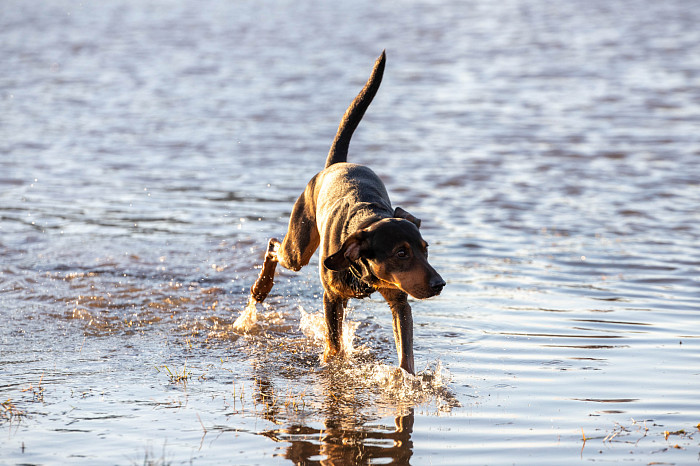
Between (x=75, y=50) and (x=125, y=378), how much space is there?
23799 millimetres

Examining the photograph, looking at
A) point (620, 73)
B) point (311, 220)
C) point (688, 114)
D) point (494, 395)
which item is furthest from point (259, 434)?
point (620, 73)

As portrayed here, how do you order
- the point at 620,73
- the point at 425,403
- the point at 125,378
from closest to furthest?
the point at 425,403
the point at 125,378
the point at 620,73

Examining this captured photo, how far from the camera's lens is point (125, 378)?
5.69 meters

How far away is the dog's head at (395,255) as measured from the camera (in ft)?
16.1

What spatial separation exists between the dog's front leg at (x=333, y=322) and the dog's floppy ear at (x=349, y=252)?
711 mm

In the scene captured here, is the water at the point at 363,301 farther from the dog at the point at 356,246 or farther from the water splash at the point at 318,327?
the dog at the point at 356,246

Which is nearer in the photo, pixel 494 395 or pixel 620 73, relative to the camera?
pixel 494 395

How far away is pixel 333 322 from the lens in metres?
6.09

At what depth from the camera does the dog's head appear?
4898mm

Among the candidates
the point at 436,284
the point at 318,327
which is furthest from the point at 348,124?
the point at 436,284

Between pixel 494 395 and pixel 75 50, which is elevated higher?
pixel 494 395

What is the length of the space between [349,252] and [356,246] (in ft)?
0.18

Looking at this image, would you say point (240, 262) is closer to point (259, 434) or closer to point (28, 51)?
point (259, 434)

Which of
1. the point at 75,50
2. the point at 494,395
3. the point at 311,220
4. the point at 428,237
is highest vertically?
the point at 311,220
